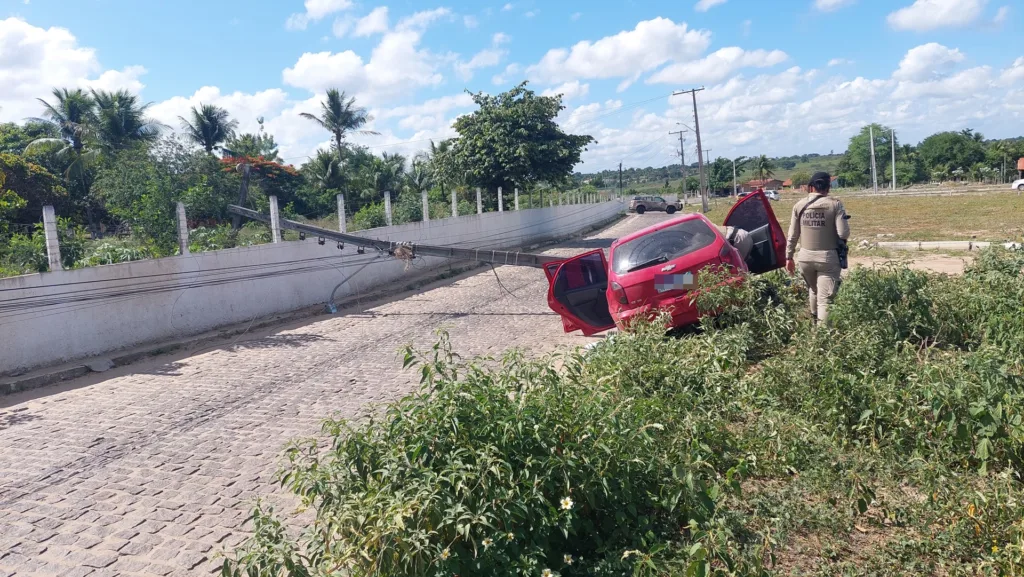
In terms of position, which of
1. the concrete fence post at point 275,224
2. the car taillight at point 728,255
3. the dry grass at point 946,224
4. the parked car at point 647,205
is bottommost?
the dry grass at point 946,224

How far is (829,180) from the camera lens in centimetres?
711

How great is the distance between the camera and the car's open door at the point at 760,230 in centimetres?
873

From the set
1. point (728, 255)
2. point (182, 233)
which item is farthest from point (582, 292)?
point (182, 233)

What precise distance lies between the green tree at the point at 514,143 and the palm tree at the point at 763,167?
8981 centimetres

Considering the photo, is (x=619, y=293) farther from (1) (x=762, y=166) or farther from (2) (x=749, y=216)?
(1) (x=762, y=166)

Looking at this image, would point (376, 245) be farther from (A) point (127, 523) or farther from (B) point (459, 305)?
(A) point (127, 523)

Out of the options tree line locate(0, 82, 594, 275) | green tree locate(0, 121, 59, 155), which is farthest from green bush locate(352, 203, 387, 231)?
green tree locate(0, 121, 59, 155)

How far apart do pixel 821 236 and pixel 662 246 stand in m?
1.67

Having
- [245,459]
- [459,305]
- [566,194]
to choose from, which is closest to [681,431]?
[245,459]

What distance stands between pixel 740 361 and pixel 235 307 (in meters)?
9.82

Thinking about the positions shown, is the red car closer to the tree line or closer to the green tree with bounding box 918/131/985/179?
the tree line

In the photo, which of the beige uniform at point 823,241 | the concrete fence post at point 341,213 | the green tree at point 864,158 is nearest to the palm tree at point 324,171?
the concrete fence post at point 341,213

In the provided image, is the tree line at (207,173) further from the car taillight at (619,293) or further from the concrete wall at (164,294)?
the car taillight at (619,293)

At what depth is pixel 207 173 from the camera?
15.3 meters
